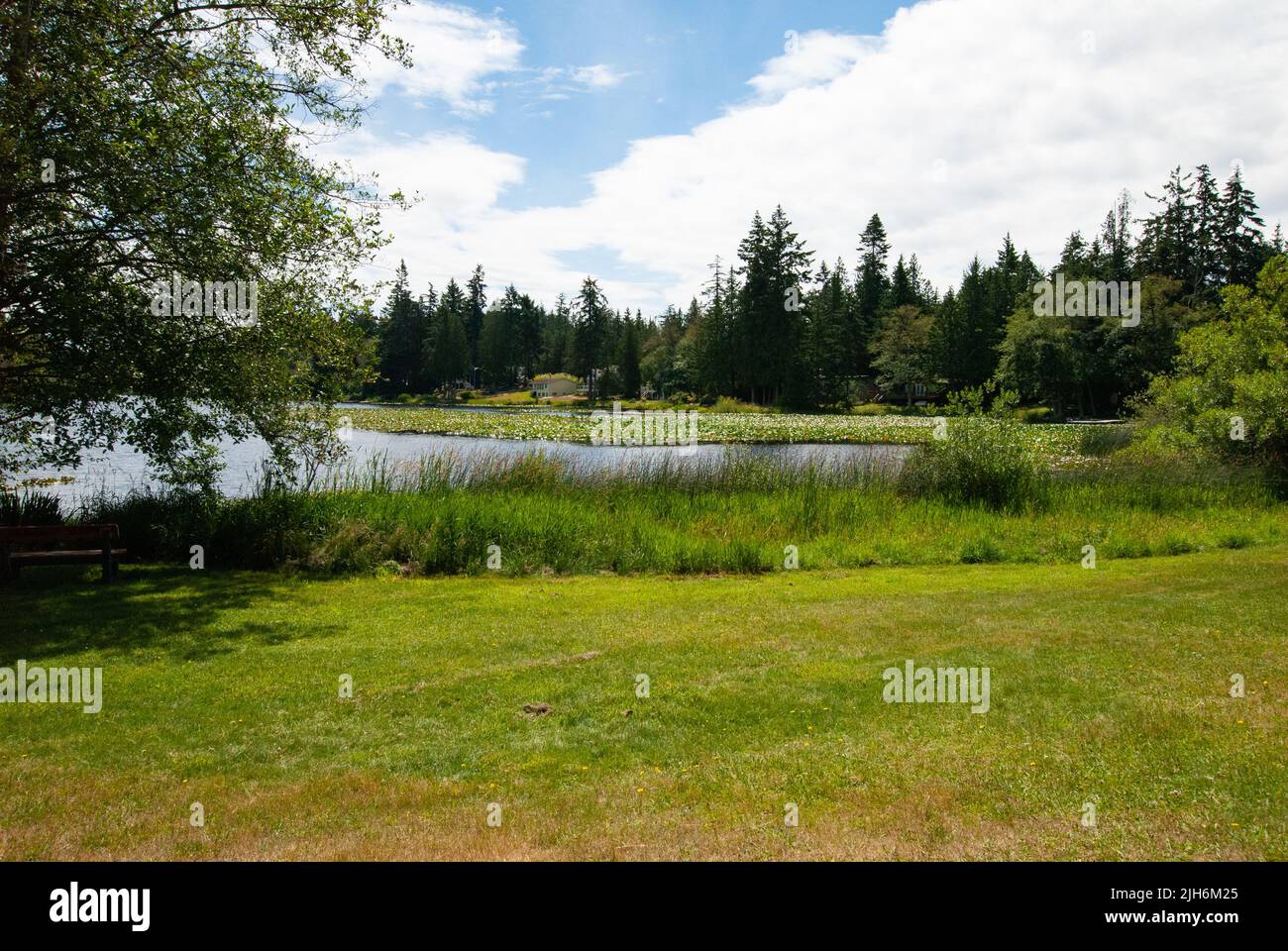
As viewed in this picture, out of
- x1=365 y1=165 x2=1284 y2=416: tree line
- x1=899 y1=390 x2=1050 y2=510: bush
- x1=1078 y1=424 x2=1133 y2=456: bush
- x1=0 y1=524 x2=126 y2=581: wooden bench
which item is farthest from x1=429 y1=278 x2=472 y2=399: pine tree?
x1=0 y1=524 x2=126 y2=581: wooden bench

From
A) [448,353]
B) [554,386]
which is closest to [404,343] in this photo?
[448,353]

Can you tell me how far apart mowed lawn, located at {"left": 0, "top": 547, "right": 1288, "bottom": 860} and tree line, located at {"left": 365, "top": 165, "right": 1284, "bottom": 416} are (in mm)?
53788

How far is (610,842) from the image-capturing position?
416 cm

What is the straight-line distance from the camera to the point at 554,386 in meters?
102

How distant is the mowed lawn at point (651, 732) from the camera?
426 cm

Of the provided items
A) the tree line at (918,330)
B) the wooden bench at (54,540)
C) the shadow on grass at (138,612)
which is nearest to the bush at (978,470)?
the shadow on grass at (138,612)

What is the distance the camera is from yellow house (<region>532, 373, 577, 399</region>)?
101688mm

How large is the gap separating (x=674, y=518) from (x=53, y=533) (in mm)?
10136

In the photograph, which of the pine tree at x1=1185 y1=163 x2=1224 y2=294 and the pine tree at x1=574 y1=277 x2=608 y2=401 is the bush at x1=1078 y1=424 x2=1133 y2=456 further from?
the pine tree at x1=574 y1=277 x2=608 y2=401

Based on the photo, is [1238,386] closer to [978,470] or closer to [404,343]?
[978,470]

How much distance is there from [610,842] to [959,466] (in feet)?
53.8

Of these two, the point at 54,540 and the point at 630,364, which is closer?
the point at 54,540

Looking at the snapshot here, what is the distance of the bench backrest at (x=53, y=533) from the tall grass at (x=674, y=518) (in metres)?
1.78
